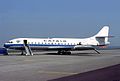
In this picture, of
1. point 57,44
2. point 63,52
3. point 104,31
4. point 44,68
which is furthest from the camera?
point 104,31

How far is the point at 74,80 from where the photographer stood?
14078mm

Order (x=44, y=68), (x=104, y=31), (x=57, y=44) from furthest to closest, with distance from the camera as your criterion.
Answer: (x=104, y=31) < (x=57, y=44) < (x=44, y=68)

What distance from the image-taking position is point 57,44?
60562 millimetres

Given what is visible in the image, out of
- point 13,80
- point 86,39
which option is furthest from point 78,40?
point 13,80

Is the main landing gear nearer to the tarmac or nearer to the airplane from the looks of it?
the airplane

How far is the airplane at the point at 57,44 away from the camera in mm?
57109

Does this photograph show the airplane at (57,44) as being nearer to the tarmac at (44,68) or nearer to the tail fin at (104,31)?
the tail fin at (104,31)

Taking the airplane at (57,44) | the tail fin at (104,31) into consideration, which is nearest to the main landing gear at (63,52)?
the airplane at (57,44)

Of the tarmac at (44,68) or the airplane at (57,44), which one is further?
the airplane at (57,44)

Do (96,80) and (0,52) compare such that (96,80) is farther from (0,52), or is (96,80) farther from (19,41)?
(0,52)

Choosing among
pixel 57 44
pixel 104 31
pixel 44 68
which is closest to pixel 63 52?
pixel 57 44

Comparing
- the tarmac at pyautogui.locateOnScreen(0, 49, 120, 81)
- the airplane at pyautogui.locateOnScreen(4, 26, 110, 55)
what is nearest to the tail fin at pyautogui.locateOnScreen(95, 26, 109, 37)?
the airplane at pyautogui.locateOnScreen(4, 26, 110, 55)

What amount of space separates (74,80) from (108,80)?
62.5 inches

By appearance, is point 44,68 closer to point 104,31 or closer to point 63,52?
point 63,52
